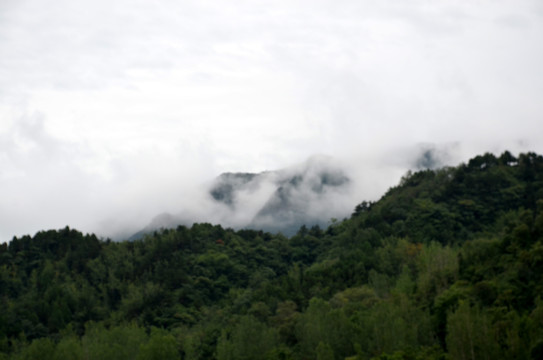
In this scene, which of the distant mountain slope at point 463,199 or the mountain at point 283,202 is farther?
the mountain at point 283,202

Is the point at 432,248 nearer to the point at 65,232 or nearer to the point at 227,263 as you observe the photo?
the point at 227,263

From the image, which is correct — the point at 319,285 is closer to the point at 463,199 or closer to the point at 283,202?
the point at 463,199

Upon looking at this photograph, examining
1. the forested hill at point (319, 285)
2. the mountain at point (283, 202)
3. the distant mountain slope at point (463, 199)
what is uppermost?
the mountain at point (283, 202)

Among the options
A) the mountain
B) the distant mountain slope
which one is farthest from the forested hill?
the mountain

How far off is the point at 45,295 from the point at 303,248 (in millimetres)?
36267

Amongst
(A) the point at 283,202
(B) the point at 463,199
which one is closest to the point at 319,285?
(B) the point at 463,199

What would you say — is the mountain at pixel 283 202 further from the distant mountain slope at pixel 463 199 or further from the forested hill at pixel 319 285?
the distant mountain slope at pixel 463 199

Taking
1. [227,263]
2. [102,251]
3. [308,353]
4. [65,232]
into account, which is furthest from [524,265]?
[65,232]

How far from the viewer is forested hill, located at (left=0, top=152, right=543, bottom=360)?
39.9 metres

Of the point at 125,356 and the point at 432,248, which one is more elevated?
the point at 432,248

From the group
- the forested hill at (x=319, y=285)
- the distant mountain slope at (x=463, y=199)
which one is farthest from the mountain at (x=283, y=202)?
the distant mountain slope at (x=463, y=199)

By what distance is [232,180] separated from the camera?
157625 millimetres

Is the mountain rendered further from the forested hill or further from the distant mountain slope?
the distant mountain slope

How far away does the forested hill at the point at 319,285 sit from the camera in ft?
131
